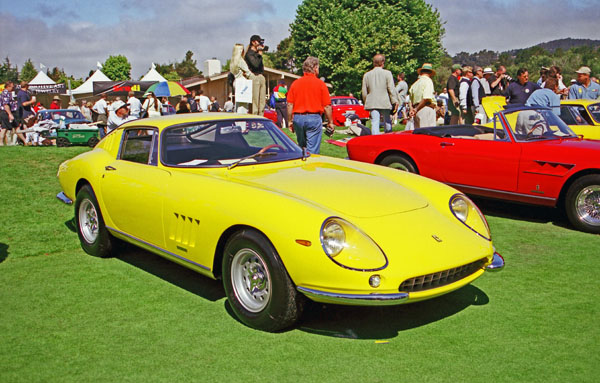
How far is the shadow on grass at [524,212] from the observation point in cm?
677

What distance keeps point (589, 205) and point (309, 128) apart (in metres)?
3.61

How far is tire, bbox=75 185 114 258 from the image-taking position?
5.09 meters

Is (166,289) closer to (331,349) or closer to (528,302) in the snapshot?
(331,349)

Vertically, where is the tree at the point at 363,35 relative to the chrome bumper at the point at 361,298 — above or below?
above

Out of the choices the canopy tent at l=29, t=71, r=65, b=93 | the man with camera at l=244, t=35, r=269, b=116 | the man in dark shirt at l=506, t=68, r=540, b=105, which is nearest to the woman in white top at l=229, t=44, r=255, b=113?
the man with camera at l=244, t=35, r=269, b=116

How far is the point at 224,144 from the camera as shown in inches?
186

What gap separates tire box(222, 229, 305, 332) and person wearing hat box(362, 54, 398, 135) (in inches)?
259

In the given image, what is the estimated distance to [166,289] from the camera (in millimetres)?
4414

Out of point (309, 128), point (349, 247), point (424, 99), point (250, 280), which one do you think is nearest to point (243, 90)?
point (309, 128)

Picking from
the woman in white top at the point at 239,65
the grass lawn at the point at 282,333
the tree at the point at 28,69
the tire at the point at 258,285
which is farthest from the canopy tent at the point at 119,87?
the tree at the point at 28,69

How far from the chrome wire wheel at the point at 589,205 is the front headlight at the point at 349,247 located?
3.91 metres

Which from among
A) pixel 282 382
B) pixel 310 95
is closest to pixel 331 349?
pixel 282 382

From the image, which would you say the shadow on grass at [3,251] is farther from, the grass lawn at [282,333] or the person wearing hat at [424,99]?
the person wearing hat at [424,99]

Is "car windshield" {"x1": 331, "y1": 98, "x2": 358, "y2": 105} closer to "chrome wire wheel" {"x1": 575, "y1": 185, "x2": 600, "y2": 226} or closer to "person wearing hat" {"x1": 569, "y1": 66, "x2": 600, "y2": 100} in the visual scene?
"person wearing hat" {"x1": 569, "y1": 66, "x2": 600, "y2": 100}
